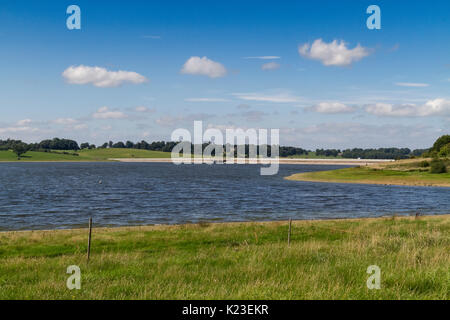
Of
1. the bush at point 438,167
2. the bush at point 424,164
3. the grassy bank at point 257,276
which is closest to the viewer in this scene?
the grassy bank at point 257,276

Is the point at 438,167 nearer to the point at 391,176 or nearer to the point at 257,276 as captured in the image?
the point at 391,176

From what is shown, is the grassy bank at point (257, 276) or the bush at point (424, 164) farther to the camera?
the bush at point (424, 164)

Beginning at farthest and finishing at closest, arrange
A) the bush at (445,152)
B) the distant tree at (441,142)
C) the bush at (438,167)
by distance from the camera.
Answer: the distant tree at (441,142) < the bush at (445,152) < the bush at (438,167)

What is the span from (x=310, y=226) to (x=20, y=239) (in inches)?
869

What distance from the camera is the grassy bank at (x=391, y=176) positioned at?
357 ft

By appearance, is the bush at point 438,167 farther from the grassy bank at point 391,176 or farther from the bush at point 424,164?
the bush at point 424,164

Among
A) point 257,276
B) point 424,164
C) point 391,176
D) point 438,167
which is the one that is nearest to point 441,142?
point 424,164

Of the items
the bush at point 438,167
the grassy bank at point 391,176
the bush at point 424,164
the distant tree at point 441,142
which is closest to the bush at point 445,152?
the distant tree at point 441,142

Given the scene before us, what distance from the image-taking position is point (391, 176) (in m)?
119

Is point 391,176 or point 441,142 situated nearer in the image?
point 391,176

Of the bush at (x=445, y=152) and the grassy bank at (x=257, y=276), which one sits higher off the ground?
the bush at (x=445, y=152)

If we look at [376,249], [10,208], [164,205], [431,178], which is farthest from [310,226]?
[431,178]

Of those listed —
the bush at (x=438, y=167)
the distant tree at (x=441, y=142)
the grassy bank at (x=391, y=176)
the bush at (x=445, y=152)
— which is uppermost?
the distant tree at (x=441, y=142)
